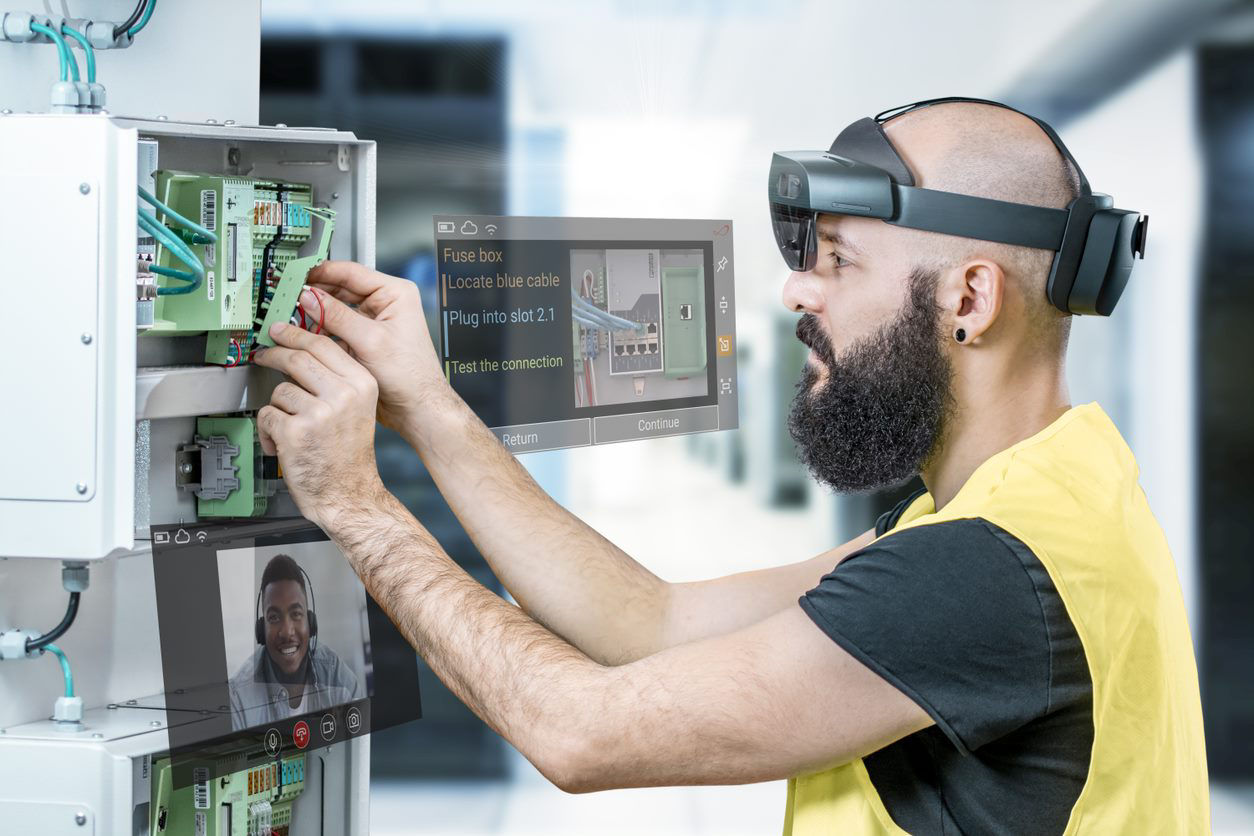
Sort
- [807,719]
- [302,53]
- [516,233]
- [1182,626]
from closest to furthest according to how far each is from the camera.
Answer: [807,719], [1182,626], [516,233], [302,53]

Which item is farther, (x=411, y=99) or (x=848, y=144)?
(x=411, y=99)

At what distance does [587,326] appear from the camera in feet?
6.27

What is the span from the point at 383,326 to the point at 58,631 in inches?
20.2

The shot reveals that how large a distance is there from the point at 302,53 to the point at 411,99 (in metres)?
0.35

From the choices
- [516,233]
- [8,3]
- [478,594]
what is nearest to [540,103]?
[516,233]

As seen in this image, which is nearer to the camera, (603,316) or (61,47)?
(61,47)

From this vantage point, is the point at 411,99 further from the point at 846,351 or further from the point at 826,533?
the point at 846,351

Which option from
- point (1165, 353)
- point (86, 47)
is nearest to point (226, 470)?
point (86, 47)

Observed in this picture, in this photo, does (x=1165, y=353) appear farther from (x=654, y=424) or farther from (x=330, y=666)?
(x=330, y=666)

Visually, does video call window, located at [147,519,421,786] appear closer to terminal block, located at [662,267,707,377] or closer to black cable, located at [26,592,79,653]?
black cable, located at [26,592,79,653]

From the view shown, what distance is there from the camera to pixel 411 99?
3.74m

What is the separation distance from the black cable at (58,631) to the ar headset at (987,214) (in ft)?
3.17

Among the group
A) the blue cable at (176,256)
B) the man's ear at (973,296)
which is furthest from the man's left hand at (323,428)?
the man's ear at (973,296)

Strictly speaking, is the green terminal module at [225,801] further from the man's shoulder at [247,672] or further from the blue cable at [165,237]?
the blue cable at [165,237]
